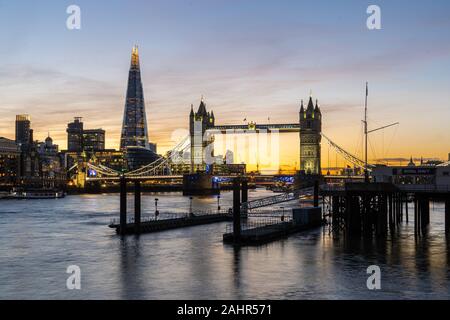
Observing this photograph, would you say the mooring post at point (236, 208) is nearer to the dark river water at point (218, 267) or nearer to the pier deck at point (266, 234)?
the pier deck at point (266, 234)

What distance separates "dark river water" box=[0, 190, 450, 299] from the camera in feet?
128

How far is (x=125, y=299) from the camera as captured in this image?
123 ft

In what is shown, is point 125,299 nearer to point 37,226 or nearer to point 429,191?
point 429,191

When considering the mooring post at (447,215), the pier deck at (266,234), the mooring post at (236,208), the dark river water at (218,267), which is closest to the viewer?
the dark river water at (218,267)

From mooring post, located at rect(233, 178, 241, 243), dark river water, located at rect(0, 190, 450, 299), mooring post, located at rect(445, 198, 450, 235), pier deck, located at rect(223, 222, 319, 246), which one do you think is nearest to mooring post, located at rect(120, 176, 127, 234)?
dark river water, located at rect(0, 190, 450, 299)

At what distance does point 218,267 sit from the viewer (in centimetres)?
4728

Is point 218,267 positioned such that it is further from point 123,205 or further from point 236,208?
point 123,205

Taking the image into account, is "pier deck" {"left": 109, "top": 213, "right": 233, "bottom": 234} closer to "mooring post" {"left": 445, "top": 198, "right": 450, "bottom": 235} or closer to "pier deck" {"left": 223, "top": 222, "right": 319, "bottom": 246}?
"pier deck" {"left": 223, "top": 222, "right": 319, "bottom": 246}

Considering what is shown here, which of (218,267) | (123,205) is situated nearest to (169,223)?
(123,205)

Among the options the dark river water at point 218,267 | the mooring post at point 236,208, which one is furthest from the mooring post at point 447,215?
the mooring post at point 236,208

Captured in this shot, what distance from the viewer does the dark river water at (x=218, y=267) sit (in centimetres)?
3909

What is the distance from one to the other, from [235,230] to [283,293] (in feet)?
66.4

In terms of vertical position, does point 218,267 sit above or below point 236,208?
below
